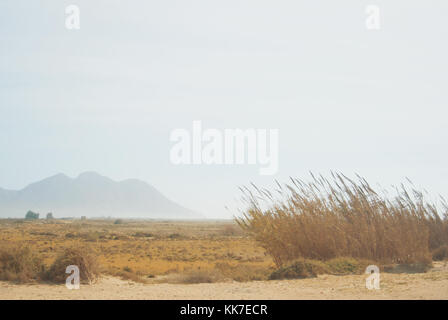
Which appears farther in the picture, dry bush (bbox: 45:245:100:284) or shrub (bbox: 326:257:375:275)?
shrub (bbox: 326:257:375:275)

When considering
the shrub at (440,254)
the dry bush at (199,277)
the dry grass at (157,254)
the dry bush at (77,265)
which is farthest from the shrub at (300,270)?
the shrub at (440,254)

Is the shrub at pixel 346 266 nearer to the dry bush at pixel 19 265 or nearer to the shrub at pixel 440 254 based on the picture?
the shrub at pixel 440 254

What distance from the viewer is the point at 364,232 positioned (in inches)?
641

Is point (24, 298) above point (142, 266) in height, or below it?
above

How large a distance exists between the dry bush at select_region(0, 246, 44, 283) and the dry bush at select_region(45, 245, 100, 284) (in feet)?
2.03

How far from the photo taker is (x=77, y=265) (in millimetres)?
13648

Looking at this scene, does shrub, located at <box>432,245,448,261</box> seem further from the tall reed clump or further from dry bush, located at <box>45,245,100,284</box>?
dry bush, located at <box>45,245,100,284</box>

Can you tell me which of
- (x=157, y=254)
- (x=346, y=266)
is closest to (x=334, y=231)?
(x=346, y=266)

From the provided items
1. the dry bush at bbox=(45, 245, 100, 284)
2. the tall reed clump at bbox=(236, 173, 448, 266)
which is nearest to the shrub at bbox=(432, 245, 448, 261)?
the tall reed clump at bbox=(236, 173, 448, 266)

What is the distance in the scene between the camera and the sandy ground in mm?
9977

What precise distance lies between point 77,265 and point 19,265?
6.97 feet
